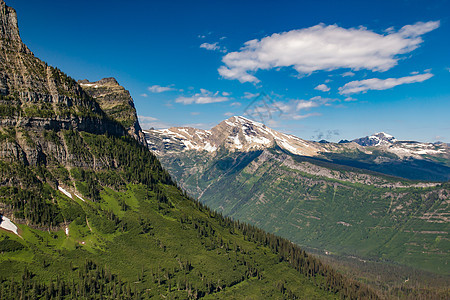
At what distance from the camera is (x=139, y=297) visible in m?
200

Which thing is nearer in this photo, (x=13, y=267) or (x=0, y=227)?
(x=13, y=267)

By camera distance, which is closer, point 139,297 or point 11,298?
point 11,298

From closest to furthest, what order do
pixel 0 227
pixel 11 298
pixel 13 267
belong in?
pixel 11 298, pixel 13 267, pixel 0 227

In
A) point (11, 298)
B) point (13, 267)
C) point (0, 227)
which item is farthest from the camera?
point (0, 227)

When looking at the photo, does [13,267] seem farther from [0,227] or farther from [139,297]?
[139,297]

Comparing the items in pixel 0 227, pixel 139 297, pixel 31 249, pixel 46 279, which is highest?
pixel 0 227

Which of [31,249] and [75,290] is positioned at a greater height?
[31,249]

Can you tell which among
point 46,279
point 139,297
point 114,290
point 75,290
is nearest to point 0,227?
point 46,279

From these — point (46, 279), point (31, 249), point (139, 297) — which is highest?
point (31, 249)

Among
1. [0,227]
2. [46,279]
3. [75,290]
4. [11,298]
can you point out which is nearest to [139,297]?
[75,290]

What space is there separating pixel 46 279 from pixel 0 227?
4586 centimetres

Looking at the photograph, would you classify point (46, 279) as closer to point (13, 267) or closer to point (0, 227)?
point (13, 267)

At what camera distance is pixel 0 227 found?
19925 cm

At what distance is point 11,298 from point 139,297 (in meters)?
67.9
